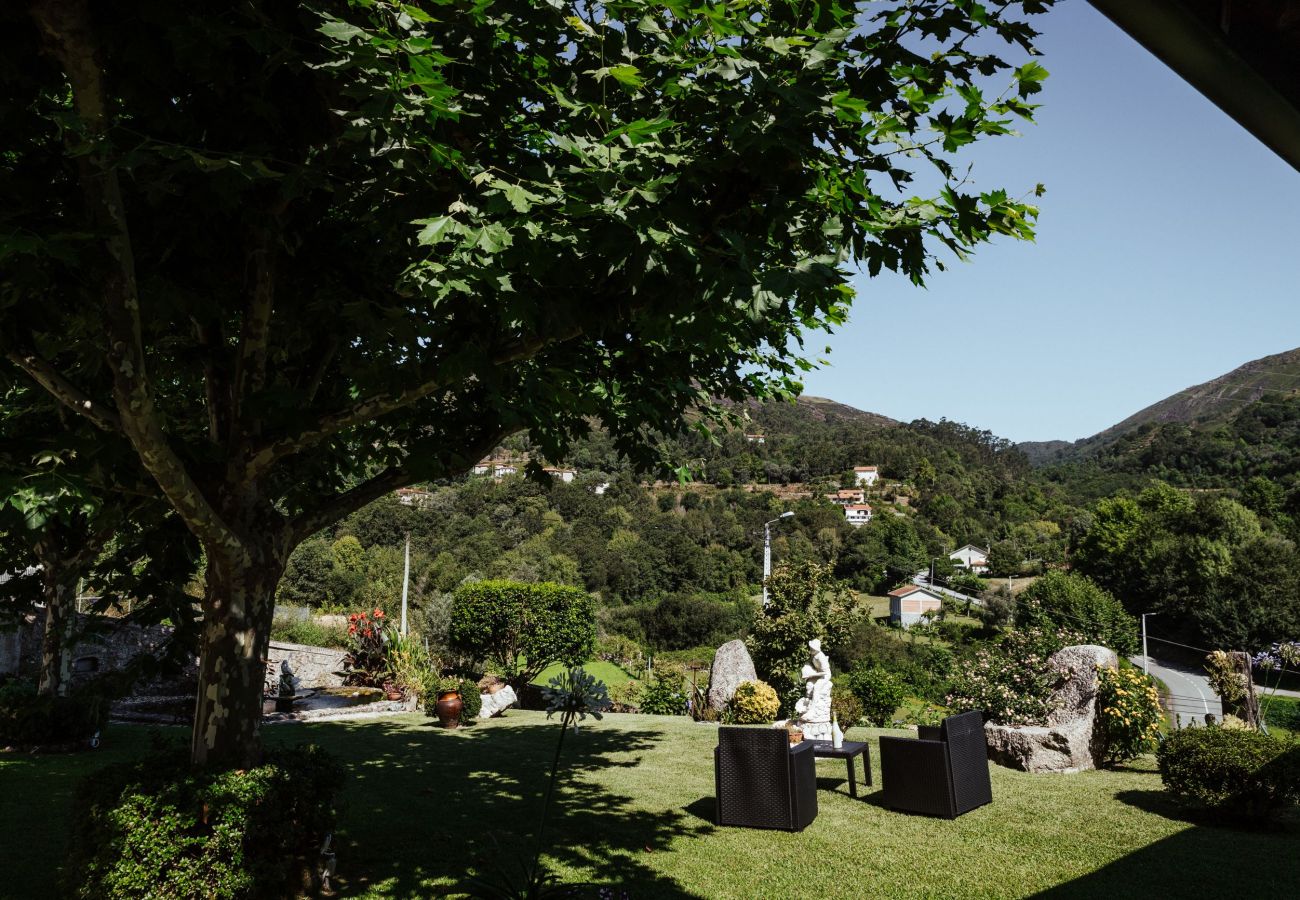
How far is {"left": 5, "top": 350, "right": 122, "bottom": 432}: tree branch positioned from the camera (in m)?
4.44

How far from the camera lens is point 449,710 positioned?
1252cm

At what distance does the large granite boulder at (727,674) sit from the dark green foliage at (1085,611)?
32.3 m

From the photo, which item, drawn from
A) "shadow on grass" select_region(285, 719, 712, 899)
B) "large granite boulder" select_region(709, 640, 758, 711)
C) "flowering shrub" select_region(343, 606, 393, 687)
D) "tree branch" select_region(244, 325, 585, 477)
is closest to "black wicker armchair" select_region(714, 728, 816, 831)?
"shadow on grass" select_region(285, 719, 712, 899)

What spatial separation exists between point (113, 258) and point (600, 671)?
68.9 ft

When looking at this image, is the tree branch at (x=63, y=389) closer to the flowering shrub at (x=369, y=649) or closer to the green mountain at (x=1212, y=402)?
the flowering shrub at (x=369, y=649)

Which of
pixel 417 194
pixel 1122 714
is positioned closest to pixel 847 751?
pixel 1122 714

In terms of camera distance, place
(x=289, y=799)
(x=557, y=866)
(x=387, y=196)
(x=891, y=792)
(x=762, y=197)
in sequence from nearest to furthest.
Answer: (x=762, y=197) → (x=387, y=196) → (x=289, y=799) → (x=557, y=866) → (x=891, y=792)

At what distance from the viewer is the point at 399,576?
42562mm

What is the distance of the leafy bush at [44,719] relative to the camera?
9.66m

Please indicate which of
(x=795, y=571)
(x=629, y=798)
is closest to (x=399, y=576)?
(x=795, y=571)

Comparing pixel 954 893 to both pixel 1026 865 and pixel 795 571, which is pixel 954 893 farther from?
pixel 795 571

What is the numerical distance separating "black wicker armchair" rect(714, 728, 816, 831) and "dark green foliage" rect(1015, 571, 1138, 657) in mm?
38697

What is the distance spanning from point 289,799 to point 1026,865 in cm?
510

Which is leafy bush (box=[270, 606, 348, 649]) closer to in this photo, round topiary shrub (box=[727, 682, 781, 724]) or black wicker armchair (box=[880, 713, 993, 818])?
round topiary shrub (box=[727, 682, 781, 724])
